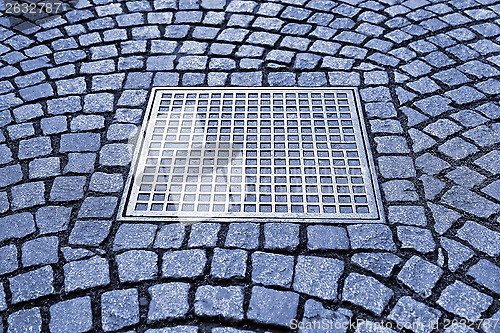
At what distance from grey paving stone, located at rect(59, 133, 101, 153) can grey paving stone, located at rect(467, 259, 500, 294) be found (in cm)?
234

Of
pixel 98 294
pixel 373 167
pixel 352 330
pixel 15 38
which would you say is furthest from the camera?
pixel 15 38

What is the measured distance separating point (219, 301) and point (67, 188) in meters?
Result: 1.23

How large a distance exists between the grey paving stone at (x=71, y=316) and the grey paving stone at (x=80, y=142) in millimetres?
1163

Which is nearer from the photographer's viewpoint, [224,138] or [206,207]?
[206,207]

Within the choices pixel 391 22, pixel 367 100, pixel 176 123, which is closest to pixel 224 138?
pixel 176 123

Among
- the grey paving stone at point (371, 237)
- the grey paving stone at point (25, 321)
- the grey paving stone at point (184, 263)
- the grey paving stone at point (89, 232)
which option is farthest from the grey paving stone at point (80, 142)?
the grey paving stone at point (371, 237)

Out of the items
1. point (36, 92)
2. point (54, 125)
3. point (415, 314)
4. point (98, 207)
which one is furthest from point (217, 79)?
point (415, 314)

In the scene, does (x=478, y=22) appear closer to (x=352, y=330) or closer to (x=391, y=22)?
(x=391, y=22)

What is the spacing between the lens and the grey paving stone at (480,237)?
2621 millimetres

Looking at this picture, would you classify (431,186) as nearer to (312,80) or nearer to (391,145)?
(391,145)

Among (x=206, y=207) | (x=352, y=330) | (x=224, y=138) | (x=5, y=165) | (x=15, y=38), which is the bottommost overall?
(x=352, y=330)

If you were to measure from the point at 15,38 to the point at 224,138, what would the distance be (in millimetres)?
2333

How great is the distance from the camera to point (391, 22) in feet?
14.5

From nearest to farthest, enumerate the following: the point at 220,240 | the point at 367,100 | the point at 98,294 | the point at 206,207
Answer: the point at 98,294, the point at 220,240, the point at 206,207, the point at 367,100
